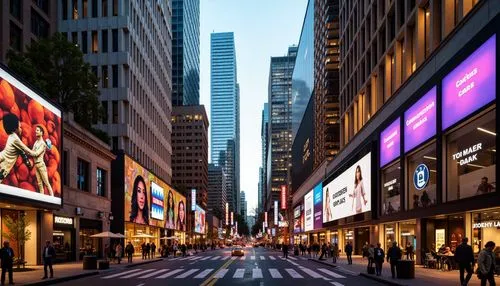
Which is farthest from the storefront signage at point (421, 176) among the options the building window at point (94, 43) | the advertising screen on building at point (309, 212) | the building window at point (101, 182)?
the advertising screen on building at point (309, 212)

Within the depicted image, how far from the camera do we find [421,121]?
35250mm

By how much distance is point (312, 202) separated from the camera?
9481cm

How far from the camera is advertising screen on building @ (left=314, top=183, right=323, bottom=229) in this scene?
8262 centimetres

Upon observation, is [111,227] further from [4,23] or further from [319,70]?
[319,70]

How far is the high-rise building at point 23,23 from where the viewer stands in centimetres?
5388

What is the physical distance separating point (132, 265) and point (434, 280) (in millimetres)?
25186

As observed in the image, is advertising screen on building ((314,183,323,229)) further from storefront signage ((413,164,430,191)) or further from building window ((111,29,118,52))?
storefront signage ((413,164,430,191))

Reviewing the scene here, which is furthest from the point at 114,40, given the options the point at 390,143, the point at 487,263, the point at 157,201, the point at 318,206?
the point at 487,263

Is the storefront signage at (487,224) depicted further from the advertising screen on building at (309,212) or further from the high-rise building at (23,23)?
the advertising screen on building at (309,212)

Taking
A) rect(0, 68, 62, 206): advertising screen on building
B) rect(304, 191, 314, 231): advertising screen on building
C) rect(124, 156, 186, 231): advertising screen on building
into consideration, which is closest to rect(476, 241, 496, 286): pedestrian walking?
rect(0, 68, 62, 206): advertising screen on building

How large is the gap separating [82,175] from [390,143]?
2732cm

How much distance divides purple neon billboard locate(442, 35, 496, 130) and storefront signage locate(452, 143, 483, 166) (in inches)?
62.3

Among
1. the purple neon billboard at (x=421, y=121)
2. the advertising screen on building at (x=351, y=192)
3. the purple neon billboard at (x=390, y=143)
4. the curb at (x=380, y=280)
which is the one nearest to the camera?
the curb at (x=380, y=280)

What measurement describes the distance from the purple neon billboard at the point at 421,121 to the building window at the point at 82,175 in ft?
92.8
